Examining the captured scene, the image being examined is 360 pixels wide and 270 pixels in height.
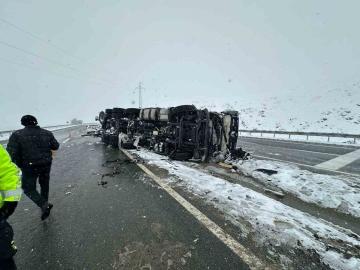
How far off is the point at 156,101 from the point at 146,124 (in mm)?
55842

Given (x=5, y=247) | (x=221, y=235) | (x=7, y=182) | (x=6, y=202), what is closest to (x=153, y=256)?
(x=221, y=235)

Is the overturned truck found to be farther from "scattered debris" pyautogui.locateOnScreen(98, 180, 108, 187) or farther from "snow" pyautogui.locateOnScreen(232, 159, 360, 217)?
"scattered debris" pyautogui.locateOnScreen(98, 180, 108, 187)

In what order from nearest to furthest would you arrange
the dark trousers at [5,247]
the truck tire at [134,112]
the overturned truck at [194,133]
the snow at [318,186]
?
the dark trousers at [5,247] → the snow at [318,186] → the overturned truck at [194,133] → the truck tire at [134,112]

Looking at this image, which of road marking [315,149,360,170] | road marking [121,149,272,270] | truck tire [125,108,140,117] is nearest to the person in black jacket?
road marking [121,149,272,270]

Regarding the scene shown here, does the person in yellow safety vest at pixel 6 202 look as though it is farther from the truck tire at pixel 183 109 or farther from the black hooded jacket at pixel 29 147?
the truck tire at pixel 183 109

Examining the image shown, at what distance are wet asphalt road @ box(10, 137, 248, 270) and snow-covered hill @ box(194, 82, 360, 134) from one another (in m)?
23.6

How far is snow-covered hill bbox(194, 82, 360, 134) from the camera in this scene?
78.2 feet

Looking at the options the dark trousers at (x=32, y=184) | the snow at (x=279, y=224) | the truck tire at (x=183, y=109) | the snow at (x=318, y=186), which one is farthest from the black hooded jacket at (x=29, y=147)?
the truck tire at (x=183, y=109)

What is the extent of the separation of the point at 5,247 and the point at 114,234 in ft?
5.19

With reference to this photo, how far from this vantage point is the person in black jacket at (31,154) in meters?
3.86

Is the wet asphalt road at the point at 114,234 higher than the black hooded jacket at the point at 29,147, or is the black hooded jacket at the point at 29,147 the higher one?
the black hooded jacket at the point at 29,147

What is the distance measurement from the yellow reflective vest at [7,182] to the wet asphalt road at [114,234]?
1179mm

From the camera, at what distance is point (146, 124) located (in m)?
12.5

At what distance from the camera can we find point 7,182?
2.18 meters
